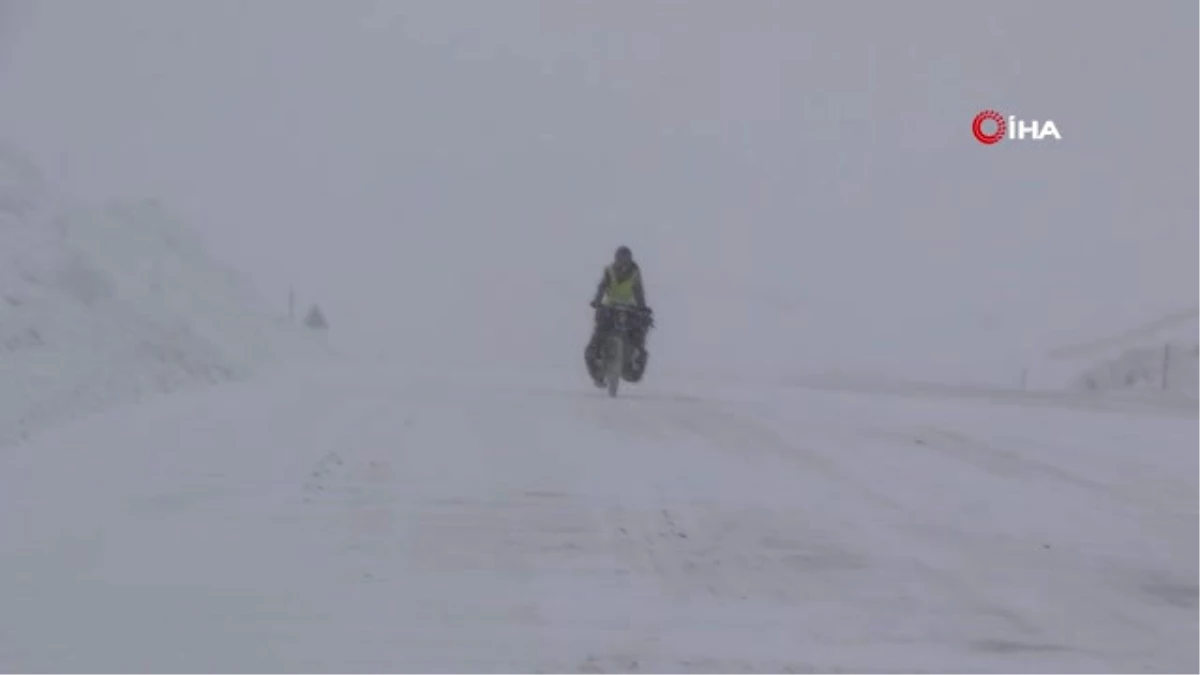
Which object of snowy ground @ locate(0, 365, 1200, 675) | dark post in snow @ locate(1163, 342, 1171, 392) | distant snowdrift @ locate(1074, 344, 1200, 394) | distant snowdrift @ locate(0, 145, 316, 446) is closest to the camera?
snowy ground @ locate(0, 365, 1200, 675)

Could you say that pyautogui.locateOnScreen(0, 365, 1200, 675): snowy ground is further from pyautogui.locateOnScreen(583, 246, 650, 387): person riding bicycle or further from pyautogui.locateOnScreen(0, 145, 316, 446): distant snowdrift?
pyautogui.locateOnScreen(583, 246, 650, 387): person riding bicycle

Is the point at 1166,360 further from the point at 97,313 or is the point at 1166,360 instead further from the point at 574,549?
the point at 574,549

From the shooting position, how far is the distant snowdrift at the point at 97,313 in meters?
13.1

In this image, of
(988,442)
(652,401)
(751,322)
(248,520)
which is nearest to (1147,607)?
(248,520)

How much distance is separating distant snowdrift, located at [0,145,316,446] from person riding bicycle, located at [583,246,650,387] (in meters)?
3.96

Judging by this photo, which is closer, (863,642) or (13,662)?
(13,662)

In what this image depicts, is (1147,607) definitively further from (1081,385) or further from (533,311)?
(533,311)

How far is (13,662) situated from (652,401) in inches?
501

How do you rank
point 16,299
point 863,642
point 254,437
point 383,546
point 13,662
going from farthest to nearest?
point 16,299 → point 254,437 → point 383,546 → point 863,642 → point 13,662

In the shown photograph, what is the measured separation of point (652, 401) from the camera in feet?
62.6

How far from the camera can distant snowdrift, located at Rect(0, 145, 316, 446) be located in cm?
1314

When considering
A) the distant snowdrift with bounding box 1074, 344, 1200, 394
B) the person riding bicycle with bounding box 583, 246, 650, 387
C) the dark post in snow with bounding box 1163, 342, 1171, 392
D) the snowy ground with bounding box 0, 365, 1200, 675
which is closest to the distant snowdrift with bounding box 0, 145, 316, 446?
the snowy ground with bounding box 0, 365, 1200, 675

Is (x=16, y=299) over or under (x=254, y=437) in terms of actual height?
over

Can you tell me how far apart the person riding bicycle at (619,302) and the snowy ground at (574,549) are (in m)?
5.70
